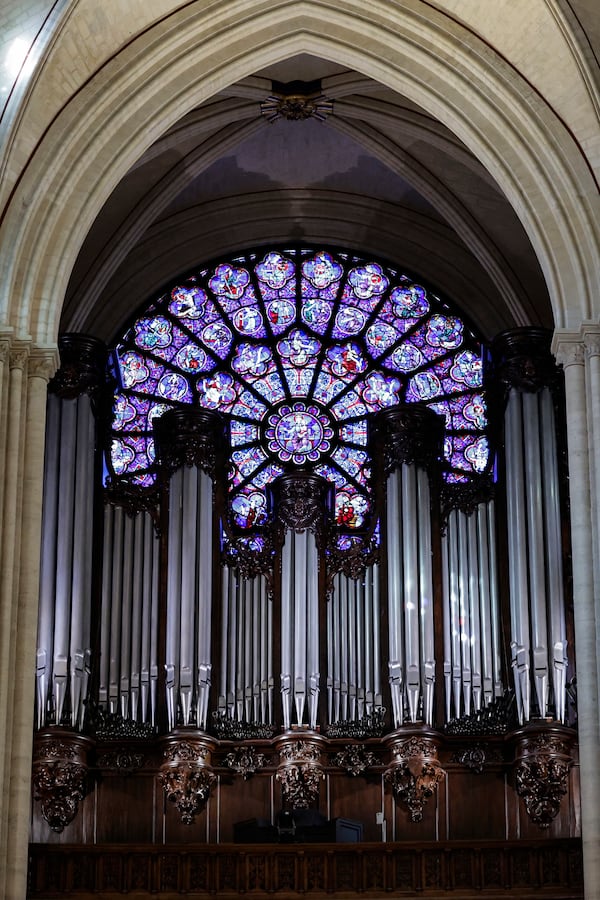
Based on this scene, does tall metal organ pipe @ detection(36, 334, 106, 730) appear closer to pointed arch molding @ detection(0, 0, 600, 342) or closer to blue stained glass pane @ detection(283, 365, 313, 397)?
blue stained glass pane @ detection(283, 365, 313, 397)

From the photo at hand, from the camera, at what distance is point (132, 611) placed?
1889 cm

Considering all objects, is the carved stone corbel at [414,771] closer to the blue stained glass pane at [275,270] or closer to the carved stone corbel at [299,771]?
the carved stone corbel at [299,771]

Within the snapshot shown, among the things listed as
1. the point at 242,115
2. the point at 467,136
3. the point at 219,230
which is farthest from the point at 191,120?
the point at 467,136

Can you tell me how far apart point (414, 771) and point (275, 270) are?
5766 mm

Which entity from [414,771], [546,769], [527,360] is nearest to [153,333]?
[527,360]

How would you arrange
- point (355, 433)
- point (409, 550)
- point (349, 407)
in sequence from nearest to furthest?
point (409, 550) < point (355, 433) < point (349, 407)

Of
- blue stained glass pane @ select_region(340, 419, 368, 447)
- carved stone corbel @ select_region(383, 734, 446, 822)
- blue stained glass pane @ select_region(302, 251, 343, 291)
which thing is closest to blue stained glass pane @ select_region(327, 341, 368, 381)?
blue stained glass pane @ select_region(340, 419, 368, 447)

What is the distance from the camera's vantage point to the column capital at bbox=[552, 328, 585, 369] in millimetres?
16047

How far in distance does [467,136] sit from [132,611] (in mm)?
5440

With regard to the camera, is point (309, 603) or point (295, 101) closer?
point (309, 603)

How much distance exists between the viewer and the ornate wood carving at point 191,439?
19391mm

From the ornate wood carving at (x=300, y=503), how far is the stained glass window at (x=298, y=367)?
57 cm

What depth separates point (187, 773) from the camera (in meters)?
18.3

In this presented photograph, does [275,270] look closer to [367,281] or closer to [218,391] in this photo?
[367,281]
